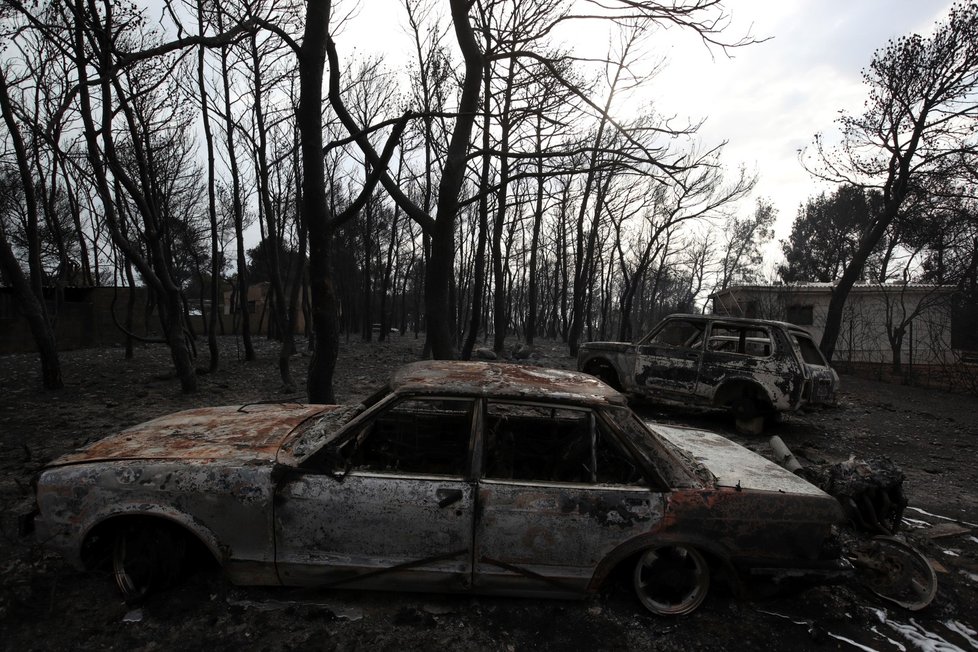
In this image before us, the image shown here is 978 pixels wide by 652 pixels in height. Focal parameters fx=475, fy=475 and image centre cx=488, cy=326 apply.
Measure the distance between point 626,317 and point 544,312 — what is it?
911 inches

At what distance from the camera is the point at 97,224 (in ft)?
50.2

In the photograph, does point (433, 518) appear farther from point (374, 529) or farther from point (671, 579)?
point (671, 579)

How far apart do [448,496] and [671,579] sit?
1.39m

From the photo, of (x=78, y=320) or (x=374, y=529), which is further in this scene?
(x=78, y=320)

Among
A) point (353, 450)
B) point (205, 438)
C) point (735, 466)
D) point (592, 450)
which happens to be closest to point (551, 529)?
point (592, 450)

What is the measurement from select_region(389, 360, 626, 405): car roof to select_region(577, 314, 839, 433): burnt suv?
4745mm

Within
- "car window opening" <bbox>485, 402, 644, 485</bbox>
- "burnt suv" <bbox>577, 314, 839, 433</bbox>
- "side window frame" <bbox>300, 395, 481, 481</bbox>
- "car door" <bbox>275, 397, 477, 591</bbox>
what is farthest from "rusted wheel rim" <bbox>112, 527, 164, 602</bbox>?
"burnt suv" <bbox>577, 314, 839, 433</bbox>

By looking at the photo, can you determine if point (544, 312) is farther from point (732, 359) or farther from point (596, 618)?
point (596, 618)

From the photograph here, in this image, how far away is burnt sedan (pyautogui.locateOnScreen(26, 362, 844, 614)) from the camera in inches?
99.4

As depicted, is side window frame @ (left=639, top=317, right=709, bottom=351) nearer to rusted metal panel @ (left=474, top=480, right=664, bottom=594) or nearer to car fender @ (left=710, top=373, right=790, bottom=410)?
car fender @ (left=710, top=373, right=790, bottom=410)

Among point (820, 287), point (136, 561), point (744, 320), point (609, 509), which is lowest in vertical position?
point (136, 561)

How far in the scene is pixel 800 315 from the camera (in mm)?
20734

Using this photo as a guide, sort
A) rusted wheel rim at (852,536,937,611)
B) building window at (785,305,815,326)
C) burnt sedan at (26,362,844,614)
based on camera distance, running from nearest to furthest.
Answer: burnt sedan at (26,362,844,614), rusted wheel rim at (852,536,937,611), building window at (785,305,815,326)

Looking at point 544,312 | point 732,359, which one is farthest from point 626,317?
point 544,312
